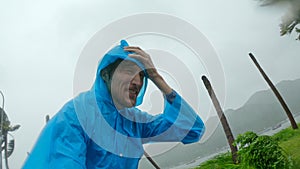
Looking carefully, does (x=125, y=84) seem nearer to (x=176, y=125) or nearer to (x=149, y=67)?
(x=149, y=67)

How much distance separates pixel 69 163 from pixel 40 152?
9 cm

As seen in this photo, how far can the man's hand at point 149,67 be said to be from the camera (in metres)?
1.06

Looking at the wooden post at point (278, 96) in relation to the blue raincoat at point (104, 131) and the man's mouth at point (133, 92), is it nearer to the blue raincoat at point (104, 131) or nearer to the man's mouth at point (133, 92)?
the blue raincoat at point (104, 131)

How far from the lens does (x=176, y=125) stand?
1.23 meters

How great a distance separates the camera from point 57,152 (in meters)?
0.80

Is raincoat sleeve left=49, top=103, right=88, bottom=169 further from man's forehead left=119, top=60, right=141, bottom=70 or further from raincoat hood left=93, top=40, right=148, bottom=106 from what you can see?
man's forehead left=119, top=60, right=141, bottom=70

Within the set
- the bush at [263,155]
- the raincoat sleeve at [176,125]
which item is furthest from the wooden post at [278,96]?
the raincoat sleeve at [176,125]

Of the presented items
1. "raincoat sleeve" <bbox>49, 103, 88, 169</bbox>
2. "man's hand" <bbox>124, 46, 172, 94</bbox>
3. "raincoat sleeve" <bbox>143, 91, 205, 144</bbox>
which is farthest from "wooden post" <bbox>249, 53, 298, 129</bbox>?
"raincoat sleeve" <bbox>49, 103, 88, 169</bbox>

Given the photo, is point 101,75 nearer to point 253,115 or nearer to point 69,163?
point 69,163

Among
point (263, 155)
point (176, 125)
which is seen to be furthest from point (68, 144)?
point (263, 155)

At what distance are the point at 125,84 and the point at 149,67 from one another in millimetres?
118

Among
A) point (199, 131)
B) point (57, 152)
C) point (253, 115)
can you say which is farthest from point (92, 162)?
Result: point (253, 115)

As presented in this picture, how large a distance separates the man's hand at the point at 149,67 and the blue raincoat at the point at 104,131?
0.02m

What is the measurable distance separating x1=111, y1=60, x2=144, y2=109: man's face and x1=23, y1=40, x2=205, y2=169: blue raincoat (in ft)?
0.07
